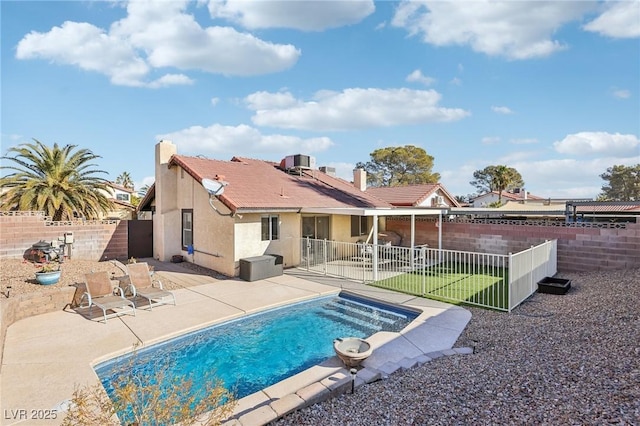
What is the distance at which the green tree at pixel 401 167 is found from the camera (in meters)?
46.6

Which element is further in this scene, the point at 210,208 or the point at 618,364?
the point at 210,208

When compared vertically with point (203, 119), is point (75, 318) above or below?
below

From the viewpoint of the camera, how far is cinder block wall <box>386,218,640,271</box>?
12727mm

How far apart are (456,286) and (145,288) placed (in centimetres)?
1102

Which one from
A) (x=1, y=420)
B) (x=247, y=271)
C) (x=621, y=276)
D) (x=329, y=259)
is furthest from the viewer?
(x=329, y=259)

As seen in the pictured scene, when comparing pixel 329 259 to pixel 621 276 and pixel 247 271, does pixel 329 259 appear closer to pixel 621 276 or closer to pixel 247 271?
pixel 247 271

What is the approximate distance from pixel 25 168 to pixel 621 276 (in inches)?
1138

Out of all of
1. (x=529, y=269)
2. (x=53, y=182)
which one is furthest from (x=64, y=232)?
(x=529, y=269)

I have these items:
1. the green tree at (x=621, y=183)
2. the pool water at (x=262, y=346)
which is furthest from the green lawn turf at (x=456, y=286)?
the green tree at (x=621, y=183)

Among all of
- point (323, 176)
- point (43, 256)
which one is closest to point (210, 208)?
point (43, 256)

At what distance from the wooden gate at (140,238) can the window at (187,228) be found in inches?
117

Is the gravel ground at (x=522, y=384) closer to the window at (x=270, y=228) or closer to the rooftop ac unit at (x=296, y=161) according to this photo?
the window at (x=270, y=228)

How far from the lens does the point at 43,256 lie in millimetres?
14211

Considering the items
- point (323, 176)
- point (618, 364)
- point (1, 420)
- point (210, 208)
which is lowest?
point (1, 420)
